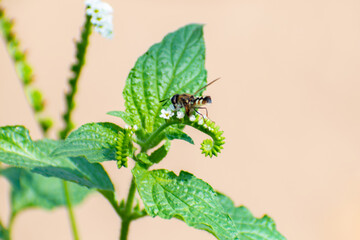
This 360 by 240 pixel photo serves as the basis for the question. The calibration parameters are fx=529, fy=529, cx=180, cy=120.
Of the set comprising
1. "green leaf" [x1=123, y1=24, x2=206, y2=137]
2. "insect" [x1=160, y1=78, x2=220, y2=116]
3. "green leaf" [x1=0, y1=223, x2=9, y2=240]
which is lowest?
"green leaf" [x1=0, y1=223, x2=9, y2=240]

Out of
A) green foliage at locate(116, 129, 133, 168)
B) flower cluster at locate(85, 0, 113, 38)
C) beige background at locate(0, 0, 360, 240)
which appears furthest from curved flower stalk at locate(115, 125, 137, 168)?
beige background at locate(0, 0, 360, 240)

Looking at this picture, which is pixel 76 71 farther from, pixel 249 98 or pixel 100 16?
pixel 249 98

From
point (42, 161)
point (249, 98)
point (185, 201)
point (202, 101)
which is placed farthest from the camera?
point (249, 98)

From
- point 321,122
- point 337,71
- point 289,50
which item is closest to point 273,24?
point 289,50

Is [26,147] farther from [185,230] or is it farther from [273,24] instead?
[273,24]

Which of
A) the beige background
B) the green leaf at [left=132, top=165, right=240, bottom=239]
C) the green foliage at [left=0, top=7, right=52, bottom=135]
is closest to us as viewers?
the green leaf at [left=132, top=165, right=240, bottom=239]

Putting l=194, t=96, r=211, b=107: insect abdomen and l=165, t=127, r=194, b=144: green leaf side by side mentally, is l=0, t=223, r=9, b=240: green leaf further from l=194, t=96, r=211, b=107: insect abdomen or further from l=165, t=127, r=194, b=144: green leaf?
l=194, t=96, r=211, b=107: insect abdomen

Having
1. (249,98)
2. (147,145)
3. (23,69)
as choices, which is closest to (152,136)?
(147,145)
